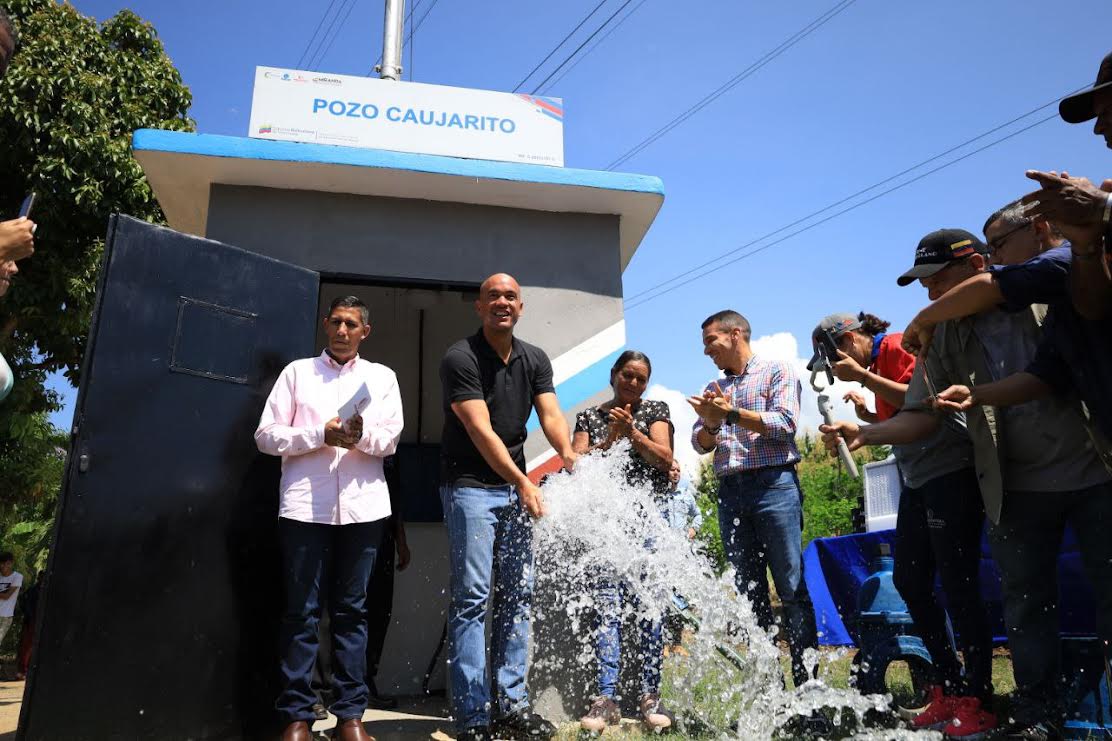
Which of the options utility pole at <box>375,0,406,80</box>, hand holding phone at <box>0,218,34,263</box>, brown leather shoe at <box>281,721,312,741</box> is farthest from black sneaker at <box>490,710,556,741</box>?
utility pole at <box>375,0,406,80</box>

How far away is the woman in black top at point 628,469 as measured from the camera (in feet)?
13.7

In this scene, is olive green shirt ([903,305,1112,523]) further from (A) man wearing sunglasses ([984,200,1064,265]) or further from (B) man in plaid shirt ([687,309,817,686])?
(B) man in plaid shirt ([687,309,817,686])

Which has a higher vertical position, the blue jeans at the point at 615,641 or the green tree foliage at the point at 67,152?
the green tree foliage at the point at 67,152

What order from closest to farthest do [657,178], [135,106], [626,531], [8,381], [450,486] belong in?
[8,381] < [450,486] < [626,531] < [657,178] < [135,106]

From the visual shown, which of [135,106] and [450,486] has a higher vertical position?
[135,106]

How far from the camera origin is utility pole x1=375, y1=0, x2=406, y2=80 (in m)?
9.95

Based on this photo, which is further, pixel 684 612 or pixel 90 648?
pixel 684 612

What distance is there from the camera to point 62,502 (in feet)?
11.6

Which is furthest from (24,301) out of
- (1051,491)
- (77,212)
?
(1051,491)

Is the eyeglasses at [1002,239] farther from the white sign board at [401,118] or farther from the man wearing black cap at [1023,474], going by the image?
the white sign board at [401,118]

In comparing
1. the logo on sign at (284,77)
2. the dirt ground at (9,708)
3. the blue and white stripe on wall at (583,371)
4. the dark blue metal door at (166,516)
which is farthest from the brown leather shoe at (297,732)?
the logo on sign at (284,77)

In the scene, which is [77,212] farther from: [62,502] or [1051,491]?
[1051,491]

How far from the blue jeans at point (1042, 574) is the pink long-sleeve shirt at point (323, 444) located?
2.84 metres

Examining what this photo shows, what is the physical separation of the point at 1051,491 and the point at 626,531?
2032 millimetres
